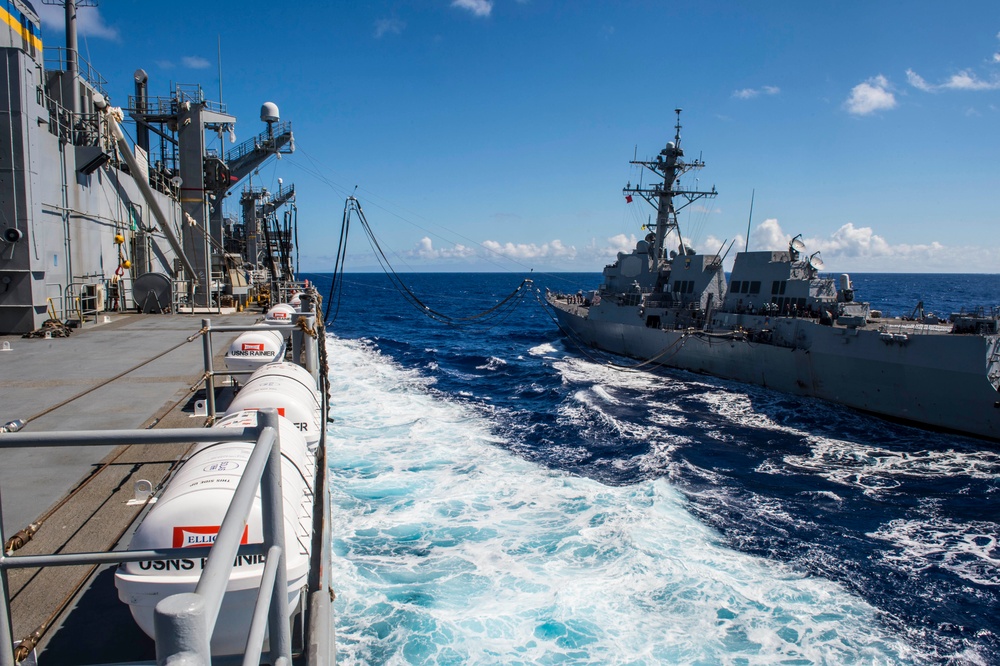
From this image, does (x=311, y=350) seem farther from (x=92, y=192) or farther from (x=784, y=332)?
(x=784, y=332)

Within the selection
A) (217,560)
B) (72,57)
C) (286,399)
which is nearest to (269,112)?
(72,57)

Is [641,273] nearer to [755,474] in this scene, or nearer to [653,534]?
[755,474]

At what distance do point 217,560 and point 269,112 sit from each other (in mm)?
36129

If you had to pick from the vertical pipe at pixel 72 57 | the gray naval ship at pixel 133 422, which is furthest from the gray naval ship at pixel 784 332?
the vertical pipe at pixel 72 57

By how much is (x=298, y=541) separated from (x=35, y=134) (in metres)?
18.4

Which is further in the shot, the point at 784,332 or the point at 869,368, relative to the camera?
the point at 784,332

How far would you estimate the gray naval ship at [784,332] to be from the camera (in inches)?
791

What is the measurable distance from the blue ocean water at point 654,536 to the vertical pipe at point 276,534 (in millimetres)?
6009

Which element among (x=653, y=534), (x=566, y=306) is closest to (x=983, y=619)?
(x=653, y=534)

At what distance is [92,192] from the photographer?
65.9 feet

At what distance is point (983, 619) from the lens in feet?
31.2

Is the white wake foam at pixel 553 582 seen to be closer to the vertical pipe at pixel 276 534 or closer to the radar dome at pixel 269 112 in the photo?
the vertical pipe at pixel 276 534

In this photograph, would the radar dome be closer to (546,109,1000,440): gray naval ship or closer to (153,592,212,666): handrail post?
(546,109,1000,440): gray naval ship

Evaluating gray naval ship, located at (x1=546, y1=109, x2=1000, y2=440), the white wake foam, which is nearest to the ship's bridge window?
gray naval ship, located at (x1=546, y1=109, x2=1000, y2=440)
